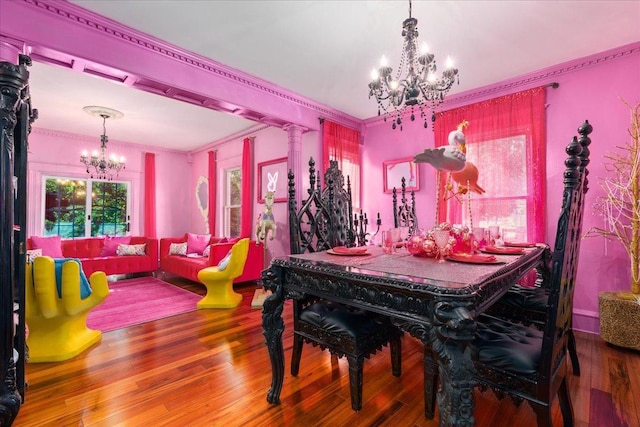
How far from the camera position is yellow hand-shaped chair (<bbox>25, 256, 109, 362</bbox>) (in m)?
2.29

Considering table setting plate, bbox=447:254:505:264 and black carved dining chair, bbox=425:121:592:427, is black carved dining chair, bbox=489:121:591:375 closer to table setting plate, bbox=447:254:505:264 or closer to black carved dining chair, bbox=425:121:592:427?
black carved dining chair, bbox=425:121:592:427

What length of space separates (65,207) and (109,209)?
2.35 feet

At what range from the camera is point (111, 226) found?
6359 mm

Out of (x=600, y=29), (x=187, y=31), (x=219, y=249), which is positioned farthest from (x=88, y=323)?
(x=600, y=29)

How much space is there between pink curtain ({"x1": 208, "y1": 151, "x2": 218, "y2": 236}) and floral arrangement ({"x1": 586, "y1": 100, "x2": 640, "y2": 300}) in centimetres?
614

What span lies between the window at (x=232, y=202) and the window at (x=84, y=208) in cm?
219

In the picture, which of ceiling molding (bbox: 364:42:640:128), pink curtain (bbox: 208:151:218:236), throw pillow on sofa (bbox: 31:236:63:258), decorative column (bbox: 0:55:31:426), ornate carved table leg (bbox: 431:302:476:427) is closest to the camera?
ornate carved table leg (bbox: 431:302:476:427)

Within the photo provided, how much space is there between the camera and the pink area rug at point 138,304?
3.26 meters

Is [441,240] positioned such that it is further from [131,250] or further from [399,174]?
[131,250]

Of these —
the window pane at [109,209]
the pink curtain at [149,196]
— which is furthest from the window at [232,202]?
the window pane at [109,209]

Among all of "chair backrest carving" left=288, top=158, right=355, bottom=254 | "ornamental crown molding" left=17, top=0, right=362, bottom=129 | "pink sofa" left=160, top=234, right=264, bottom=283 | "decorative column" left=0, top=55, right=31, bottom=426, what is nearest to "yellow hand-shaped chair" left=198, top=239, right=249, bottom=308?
"pink sofa" left=160, top=234, right=264, bottom=283

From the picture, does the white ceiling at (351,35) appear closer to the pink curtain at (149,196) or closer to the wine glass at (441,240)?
the wine glass at (441,240)

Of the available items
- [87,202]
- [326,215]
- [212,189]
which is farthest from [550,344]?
[87,202]

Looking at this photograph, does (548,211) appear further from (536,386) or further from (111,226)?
(111,226)
